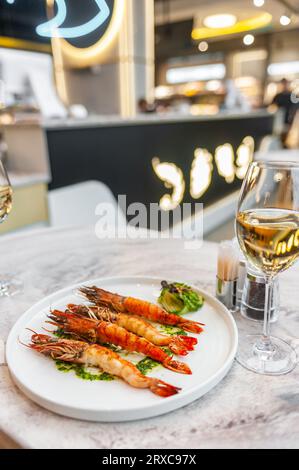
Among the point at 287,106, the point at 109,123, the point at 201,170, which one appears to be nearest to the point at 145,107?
the point at 201,170

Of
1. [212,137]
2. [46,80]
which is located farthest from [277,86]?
[46,80]

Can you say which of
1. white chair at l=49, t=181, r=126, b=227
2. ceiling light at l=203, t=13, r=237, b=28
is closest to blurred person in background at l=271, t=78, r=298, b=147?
ceiling light at l=203, t=13, r=237, b=28

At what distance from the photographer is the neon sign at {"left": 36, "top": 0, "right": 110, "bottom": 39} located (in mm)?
1343

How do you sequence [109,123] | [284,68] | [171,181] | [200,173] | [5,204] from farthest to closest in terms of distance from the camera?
[284,68] → [200,173] → [171,181] → [109,123] → [5,204]

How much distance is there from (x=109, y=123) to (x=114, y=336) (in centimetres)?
237

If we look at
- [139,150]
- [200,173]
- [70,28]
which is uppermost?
[70,28]

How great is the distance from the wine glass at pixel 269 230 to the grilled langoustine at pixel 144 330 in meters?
0.09

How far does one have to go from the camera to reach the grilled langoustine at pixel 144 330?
22.5 inches

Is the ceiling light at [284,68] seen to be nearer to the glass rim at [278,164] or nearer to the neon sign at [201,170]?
the neon sign at [201,170]

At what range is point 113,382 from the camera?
50 cm

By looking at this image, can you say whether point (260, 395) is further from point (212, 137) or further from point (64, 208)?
point (212, 137)

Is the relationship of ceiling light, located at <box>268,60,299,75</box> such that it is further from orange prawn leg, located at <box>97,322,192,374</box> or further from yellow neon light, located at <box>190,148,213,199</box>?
orange prawn leg, located at <box>97,322,192,374</box>

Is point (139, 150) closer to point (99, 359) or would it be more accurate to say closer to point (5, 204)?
point (5, 204)

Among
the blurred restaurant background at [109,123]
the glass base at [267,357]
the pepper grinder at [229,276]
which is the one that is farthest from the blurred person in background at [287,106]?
the glass base at [267,357]
